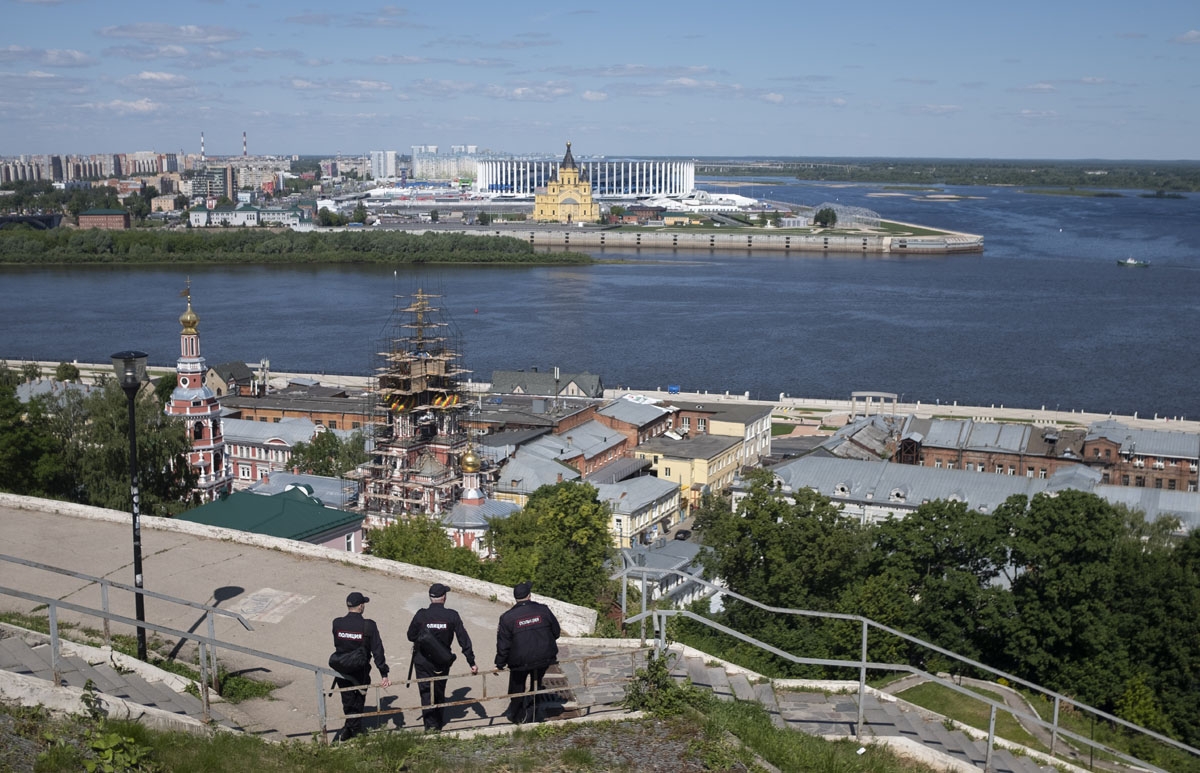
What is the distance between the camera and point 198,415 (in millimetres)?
14828

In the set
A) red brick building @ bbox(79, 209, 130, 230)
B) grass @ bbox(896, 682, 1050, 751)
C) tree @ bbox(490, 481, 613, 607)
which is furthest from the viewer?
red brick building @ bbox(79, 209, 130, 230)

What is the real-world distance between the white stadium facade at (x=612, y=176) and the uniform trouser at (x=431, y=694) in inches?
4219

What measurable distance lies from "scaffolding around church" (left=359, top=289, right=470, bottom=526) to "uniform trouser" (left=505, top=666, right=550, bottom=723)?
30.6ft

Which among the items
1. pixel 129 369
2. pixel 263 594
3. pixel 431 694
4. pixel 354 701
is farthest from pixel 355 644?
pixel 263 594

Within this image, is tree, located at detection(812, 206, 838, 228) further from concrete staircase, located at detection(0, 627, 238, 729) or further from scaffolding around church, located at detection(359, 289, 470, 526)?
concrete staircase, located at detection(0, 627, 238, 729)

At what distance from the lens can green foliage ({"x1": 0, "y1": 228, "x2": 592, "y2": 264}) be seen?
190 ft

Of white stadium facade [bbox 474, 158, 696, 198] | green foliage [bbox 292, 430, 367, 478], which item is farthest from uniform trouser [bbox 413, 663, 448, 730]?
white stadium facade [bbox 474, 158, 696, 198]

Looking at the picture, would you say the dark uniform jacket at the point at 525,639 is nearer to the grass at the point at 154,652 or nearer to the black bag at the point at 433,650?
the black bag at the point at 433,650

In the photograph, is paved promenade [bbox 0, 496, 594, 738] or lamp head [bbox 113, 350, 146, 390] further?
lamp head [bbox 113, 350, 146, 390]

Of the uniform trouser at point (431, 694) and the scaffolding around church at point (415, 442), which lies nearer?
the uniform trouser at point (431, 694)

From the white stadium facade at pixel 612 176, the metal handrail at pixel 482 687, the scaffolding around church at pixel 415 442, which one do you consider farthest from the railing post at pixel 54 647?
the white stadium facade at pixel 612 176

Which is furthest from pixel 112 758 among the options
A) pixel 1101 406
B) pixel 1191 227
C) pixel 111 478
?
pixel 1191 227

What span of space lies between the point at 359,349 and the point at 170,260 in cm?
2892

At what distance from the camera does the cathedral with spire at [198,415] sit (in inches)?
582
